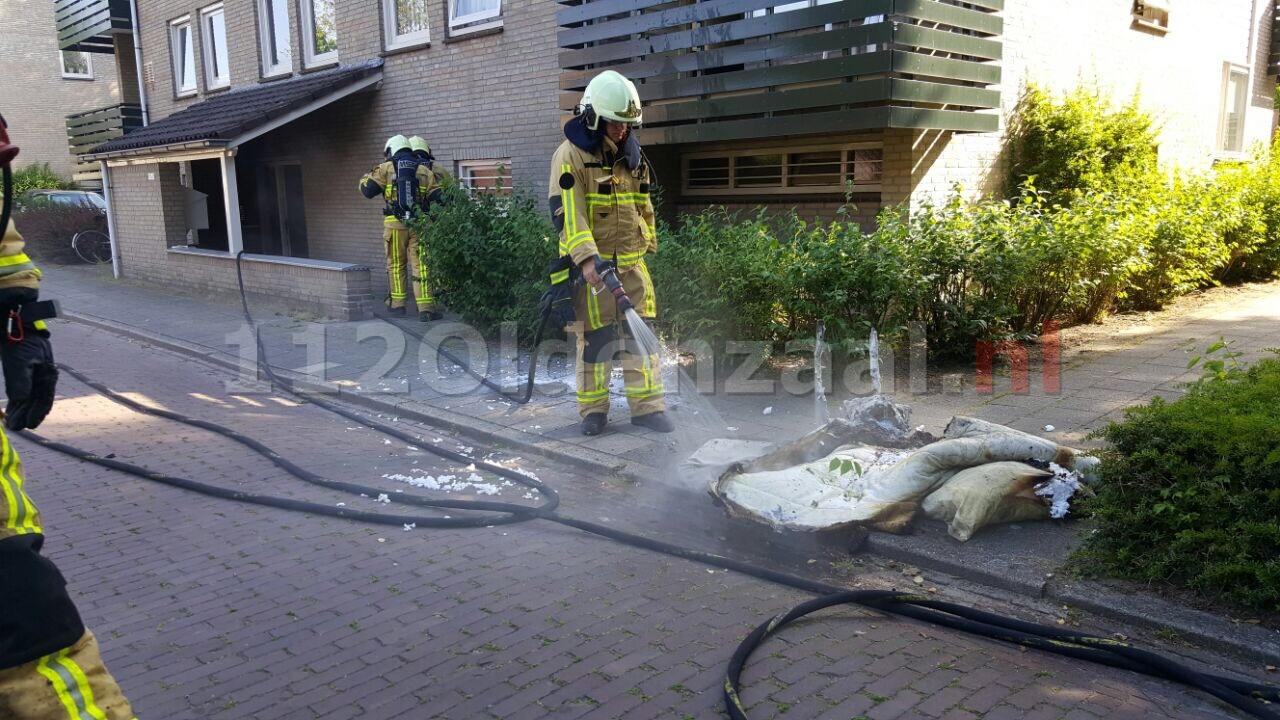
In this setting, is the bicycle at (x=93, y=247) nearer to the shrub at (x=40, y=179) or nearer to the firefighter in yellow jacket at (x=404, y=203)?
the shrub at (x=40, y=179)

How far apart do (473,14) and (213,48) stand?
824cm

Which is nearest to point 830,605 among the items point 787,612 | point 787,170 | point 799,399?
point 787,612

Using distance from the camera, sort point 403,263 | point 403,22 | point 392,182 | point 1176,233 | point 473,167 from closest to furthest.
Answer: point 1176,233 < point 392,182 < point 403,263 < point 473,167 < point 403,22

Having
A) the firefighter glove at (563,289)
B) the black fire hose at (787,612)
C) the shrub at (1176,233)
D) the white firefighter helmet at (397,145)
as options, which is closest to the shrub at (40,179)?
the white firefighter helmet at (397,145)

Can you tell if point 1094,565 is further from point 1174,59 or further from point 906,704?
point 1174,59

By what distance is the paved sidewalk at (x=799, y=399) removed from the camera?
4.27 meters

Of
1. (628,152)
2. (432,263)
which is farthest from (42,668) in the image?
(432,263)

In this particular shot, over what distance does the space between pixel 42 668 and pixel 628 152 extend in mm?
4627

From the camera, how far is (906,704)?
10.5 ft

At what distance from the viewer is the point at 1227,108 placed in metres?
15.2

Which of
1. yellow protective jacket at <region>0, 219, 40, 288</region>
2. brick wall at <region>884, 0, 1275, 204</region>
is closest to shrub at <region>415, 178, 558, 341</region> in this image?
brick wall at <region>884, 0, 1275, 204</region>

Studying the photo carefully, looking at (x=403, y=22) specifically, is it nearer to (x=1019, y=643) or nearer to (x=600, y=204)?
(x=600, y=204)

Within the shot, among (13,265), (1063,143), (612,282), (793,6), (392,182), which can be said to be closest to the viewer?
(13,265)

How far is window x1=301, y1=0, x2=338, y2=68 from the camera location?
50.7 ft
